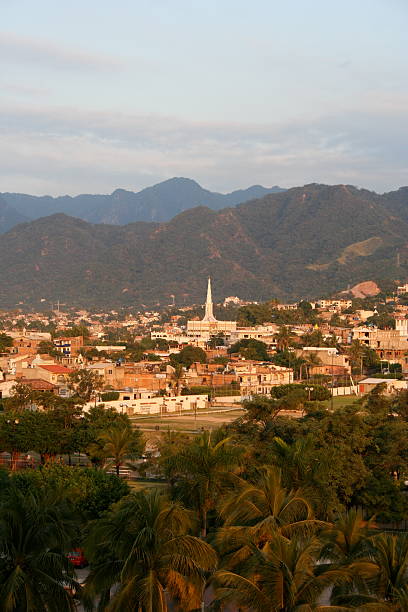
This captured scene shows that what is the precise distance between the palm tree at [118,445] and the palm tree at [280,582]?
62.5ft

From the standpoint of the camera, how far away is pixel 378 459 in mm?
27969

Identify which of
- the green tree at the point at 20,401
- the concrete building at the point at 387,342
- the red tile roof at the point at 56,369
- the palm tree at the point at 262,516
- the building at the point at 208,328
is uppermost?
the building at the point at 208,328

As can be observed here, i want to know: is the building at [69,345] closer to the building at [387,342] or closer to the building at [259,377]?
the building at [259,377]

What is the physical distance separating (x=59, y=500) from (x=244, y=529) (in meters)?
3.43

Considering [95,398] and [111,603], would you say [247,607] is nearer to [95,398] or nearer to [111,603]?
[111,603]

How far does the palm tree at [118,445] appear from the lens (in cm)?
3250

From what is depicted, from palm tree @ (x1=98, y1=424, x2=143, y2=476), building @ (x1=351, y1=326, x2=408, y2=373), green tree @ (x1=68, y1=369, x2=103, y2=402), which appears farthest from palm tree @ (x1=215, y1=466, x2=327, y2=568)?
building @ (x1=351, y1=326, x2=408, y2=373)

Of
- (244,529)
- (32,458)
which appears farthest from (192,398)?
(244,529)

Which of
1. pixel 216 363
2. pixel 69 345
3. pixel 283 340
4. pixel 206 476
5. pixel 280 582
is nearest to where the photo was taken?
pixel 280 582

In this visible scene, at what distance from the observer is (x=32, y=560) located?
1395 cm

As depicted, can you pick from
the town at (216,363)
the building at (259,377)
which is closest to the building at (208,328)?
the town at (216,363)

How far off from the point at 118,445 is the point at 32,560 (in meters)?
18.6

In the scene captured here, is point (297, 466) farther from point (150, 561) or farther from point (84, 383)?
point (84, 383)

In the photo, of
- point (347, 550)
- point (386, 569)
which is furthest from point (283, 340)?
point (386, 569)
